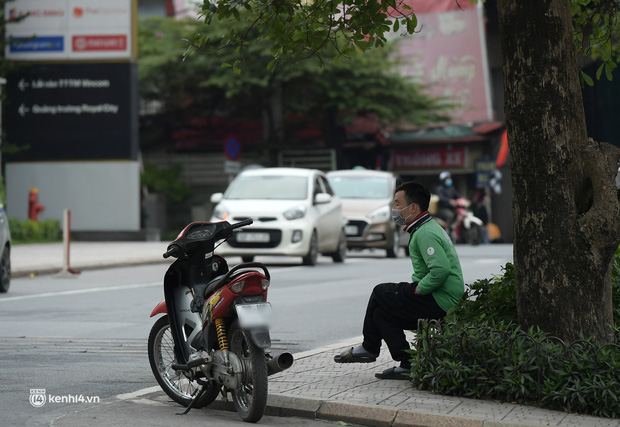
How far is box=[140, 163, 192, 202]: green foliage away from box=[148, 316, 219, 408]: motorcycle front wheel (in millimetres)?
34834

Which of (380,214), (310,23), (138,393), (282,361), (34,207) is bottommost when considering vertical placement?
(138,393)

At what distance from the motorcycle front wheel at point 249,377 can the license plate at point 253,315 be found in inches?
3.5

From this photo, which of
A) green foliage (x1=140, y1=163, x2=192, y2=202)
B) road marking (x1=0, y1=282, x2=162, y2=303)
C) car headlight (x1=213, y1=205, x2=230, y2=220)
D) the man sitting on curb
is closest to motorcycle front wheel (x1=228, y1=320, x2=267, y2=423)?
the man sitting on curb

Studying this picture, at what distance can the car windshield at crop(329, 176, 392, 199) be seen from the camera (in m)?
24.7

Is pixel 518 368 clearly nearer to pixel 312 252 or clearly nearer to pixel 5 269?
pixel 5 269

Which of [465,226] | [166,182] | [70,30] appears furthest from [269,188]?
[166,182]

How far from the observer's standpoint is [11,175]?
32031 mm

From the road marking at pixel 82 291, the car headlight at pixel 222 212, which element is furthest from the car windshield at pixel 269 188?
the road marking at pixel 82 291

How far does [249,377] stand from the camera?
6.23 m

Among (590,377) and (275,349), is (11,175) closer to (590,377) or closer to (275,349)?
(275,349)

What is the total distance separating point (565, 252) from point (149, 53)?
3633 cm

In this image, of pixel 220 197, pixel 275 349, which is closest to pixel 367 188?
pixel 220 197

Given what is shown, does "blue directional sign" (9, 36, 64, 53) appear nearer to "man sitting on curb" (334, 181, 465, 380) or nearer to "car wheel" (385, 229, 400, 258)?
"car wheel" (385, 229, 400, 258)

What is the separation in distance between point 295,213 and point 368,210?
4712mm
